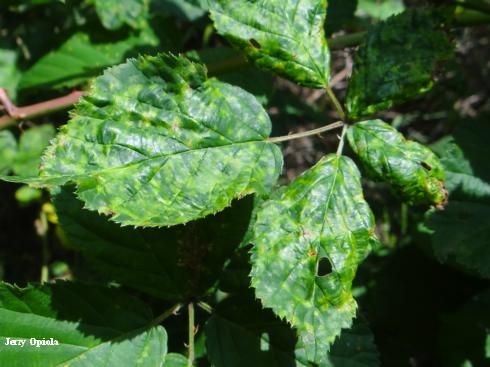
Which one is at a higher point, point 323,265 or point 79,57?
point 79,57

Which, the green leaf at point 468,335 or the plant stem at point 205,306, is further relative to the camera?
the green leaf at point 468,335

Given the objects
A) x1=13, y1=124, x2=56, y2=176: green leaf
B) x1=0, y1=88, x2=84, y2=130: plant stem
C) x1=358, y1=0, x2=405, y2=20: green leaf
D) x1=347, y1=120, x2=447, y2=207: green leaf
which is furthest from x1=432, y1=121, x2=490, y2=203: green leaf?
x1=13, y1=124, x2=56, y2=176: green leaf

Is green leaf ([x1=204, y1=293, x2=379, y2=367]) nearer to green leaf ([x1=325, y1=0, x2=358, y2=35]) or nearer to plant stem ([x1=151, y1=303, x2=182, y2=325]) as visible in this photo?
plant stem ([x1=151, y1=303, x2=182, y2=325])

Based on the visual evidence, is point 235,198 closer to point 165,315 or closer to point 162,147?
point 162,147

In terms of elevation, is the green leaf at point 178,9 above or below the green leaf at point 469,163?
above

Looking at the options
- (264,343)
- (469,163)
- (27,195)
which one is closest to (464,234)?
(469,163)

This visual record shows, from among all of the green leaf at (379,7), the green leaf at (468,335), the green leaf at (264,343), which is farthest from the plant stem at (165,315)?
the green leaf at (379,7)

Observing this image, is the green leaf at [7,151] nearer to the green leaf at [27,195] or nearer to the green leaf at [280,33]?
the green leaf at [27,195]
